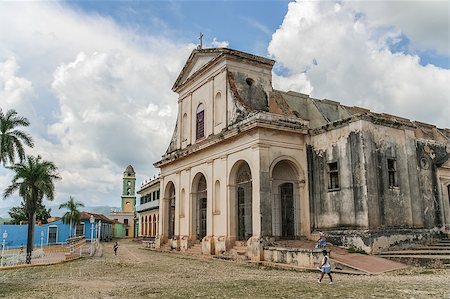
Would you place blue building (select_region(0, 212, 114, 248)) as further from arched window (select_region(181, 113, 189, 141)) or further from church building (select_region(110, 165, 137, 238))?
arched window (select_region(181, 113, 189, 141))

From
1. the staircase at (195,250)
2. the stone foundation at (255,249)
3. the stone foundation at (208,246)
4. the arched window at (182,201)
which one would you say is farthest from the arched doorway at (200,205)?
the stone foundation at (255,249)

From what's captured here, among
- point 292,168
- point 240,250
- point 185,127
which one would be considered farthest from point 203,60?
point 240,250

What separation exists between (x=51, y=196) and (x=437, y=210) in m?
21.9

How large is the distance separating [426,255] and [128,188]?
2392 inches

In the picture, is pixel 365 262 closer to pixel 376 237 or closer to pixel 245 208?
pixel 376 237

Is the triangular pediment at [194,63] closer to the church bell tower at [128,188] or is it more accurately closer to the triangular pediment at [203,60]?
the triangular pediment at [203,60]

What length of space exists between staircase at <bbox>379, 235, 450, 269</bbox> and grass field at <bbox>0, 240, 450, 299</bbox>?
81cm

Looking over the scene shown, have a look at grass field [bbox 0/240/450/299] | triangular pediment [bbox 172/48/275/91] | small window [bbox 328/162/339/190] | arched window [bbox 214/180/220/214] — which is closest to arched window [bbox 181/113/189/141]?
Answer: triangular pediment [bbox 172/48/275/91]

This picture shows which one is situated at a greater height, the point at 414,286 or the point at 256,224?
the point at 256,224

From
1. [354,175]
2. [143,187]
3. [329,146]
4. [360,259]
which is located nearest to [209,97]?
[329,146]

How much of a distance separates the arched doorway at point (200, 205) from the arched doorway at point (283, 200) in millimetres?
5103

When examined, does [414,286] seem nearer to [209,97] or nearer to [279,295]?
[279,295]

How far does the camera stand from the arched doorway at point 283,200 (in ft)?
68.0

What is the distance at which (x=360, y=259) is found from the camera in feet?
48.0
